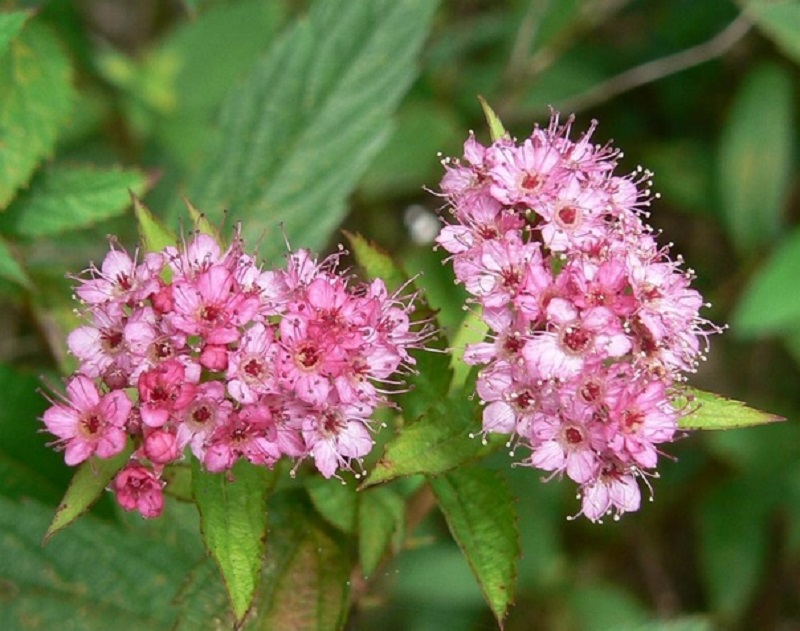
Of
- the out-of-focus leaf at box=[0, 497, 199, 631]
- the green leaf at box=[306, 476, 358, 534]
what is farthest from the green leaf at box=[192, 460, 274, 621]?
the out-of-focus leaf at box=[0, 497, 199, 631]

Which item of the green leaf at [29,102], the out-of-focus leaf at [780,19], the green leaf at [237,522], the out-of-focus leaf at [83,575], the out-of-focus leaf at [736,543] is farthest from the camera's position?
the out-of-focus leaf at [736,543]

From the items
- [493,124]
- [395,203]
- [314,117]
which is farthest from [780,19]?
[493,124]

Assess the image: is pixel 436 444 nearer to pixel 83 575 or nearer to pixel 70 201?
pixel 83 575

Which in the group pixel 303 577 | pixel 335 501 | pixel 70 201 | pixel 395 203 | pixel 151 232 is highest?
pixel 395 203

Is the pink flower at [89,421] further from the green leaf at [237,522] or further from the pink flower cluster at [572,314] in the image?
the pink flower cluster at [572,314]

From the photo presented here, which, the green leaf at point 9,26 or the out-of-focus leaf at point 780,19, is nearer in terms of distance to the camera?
the green leaf at point 9,26

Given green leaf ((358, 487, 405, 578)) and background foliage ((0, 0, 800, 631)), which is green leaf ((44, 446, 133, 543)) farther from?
green leaf ((358, 487, 405, 578))

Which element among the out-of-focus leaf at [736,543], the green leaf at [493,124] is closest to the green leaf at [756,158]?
the out-of-focus leaf at [736,543]
